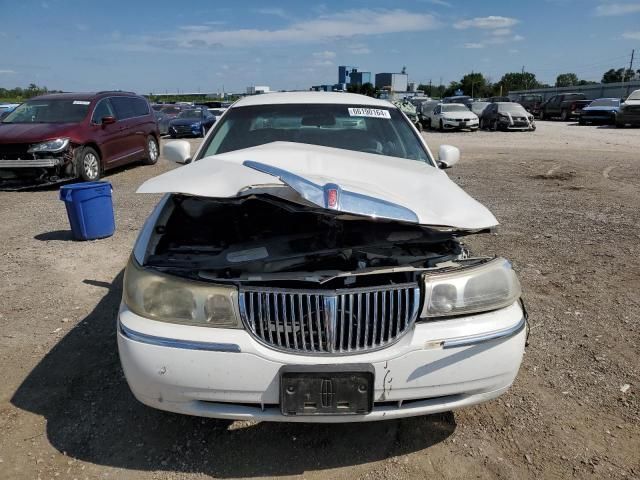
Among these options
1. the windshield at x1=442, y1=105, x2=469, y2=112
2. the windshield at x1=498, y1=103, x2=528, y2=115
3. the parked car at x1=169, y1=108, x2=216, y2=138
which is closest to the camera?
the parked car at x1=169, y1=108, x2=216, y2=138

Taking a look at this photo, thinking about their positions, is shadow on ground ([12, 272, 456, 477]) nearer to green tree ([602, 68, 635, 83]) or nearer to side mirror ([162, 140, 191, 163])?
side mirror ([162, 140, 191, 163])

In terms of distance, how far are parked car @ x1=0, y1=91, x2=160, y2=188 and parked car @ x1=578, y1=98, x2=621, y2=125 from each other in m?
22.8

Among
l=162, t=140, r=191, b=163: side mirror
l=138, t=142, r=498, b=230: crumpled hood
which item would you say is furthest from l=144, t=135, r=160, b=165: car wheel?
l=138, t=142, r=498, b=230: crumpled hood

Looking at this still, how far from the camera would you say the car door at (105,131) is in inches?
387

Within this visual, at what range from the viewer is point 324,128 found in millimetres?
3793

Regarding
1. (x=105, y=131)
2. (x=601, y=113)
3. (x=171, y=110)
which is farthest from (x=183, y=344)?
(x=601, y=113)

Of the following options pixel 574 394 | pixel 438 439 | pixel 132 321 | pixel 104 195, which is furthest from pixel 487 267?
pixel 104 195

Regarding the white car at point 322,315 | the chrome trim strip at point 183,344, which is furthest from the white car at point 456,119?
the chrome trim strip at point 183,344

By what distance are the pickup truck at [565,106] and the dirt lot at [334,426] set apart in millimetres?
27762

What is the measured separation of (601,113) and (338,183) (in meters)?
27.4

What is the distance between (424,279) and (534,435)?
1077mm

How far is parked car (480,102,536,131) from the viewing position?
21.8m

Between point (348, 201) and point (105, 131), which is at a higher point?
point (348, 201)

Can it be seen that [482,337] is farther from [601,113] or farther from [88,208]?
[601,113]
